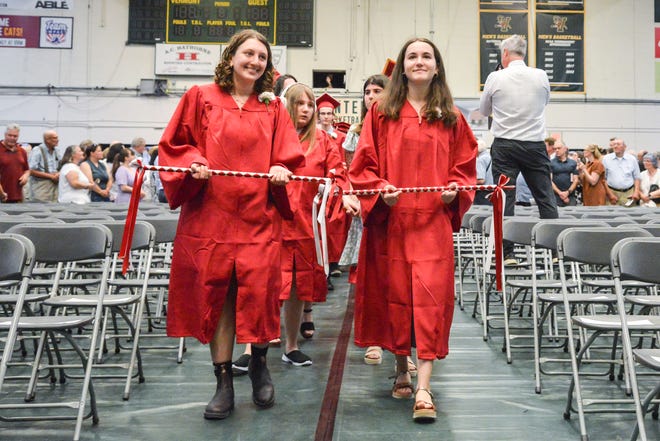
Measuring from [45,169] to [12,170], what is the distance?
0.42m

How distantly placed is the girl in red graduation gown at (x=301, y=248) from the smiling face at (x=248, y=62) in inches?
33.8

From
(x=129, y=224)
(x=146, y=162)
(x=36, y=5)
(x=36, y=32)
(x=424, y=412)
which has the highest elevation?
(x=36, y=5)

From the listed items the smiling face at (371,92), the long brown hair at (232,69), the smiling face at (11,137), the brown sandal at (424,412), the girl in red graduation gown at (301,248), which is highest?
the smiling face at (11,137)

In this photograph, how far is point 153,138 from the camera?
14.0 metres

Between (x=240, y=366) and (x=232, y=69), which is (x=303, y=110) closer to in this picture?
(x=232, y=69)

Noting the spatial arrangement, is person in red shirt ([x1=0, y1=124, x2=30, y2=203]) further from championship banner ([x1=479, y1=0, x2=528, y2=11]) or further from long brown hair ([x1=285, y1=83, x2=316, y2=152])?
championship banner ([x1=479, y1=0, x2=528, y2=11])

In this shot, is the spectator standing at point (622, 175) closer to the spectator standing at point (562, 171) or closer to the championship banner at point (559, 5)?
the spectator standing at point (562, 171)

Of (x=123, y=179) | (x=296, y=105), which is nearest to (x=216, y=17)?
(x=123, y=179)

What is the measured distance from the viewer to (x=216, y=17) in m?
13.2

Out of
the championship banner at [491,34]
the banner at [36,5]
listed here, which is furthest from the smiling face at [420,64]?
the banner at [36,5]

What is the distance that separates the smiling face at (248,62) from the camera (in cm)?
250

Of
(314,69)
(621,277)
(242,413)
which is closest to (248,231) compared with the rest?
(242,413)

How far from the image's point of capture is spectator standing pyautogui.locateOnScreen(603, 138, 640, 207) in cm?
860

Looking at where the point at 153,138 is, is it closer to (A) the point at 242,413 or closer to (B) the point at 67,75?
(B) the point at 67,75
